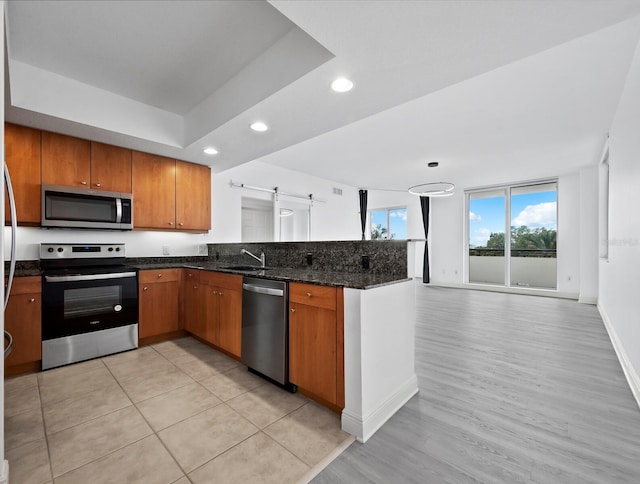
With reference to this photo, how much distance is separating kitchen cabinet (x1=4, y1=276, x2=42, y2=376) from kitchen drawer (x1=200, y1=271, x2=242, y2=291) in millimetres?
1394

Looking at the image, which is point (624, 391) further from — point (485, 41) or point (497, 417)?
point (485, 41)

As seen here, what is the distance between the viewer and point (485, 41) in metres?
1.66

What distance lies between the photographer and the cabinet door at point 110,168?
319 centimetres

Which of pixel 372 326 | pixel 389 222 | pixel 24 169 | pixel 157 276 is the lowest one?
pixel 372 326

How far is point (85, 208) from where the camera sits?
312 cm

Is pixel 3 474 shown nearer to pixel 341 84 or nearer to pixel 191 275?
pixel 191 275

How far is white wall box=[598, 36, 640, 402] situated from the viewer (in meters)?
2.25

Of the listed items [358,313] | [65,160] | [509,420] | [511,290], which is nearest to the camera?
[358,313]

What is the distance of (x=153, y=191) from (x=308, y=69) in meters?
2.64

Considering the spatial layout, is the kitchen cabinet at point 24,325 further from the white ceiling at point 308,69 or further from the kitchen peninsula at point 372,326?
the kitchen peninsula at point 372,326

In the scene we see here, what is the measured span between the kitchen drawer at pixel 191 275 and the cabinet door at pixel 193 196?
0.68m

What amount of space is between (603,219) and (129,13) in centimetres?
657

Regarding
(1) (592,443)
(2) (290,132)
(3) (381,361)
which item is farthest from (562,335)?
(2) (290,132)

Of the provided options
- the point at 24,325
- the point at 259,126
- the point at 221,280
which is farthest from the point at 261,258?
the point at 24,325
